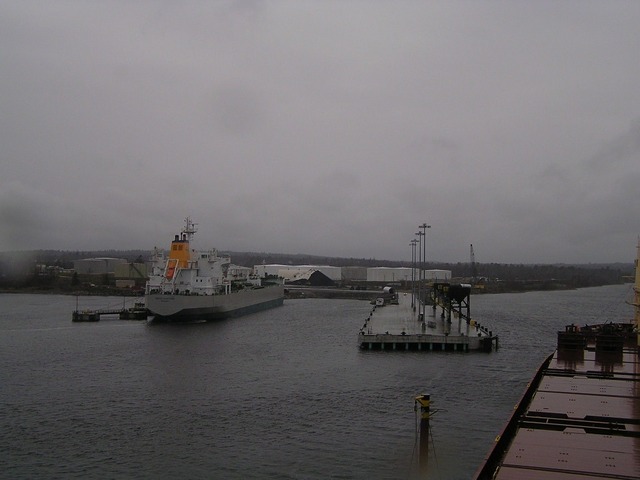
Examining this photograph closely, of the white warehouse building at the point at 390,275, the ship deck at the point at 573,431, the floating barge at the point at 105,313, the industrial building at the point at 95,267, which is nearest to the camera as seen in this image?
the ship deck at the point at 573,431

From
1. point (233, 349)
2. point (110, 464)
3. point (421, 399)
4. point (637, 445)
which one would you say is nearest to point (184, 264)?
point (233, 349)

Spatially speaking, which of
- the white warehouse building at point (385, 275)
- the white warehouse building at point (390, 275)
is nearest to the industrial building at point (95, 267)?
the white warehouse building at point (385, 275)

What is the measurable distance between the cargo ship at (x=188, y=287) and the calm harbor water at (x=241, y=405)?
26.8 ft

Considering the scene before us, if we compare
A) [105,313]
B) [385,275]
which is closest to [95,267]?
[385,275]

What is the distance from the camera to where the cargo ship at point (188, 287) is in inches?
1941

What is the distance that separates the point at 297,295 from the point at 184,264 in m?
51.1

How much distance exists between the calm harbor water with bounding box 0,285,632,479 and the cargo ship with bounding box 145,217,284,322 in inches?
322

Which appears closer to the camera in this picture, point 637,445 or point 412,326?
point 637,445

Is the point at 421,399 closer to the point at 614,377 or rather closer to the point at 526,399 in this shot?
the point at 526,399

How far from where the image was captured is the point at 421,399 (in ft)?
44.5

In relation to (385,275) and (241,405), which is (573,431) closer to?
(241,405)

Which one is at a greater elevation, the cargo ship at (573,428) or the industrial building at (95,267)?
the industrial building at (95,267)

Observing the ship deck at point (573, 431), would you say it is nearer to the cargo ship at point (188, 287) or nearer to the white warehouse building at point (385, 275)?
the cargo ship at point (188, 287)

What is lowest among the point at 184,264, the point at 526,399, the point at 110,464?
the point at 110,464
